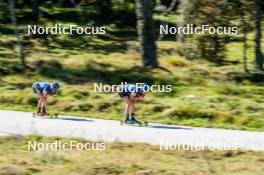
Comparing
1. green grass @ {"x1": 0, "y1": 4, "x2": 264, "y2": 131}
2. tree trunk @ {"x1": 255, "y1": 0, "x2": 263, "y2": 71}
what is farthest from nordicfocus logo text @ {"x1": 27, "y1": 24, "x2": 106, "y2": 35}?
tree trunk @ {"x1": 255, "y1": 0, "x2": 263, "y2": 71}

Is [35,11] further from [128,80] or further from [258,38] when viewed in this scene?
[258,38]

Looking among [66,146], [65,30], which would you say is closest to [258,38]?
[66,146]

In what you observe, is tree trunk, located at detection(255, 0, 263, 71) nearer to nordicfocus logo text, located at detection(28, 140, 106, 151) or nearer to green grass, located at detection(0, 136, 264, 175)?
green grass, located at detection(0, 136, 264, 175)

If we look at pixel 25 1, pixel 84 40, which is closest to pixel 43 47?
pixel 84 40

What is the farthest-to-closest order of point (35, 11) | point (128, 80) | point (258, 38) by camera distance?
point (35, 11)
point (258, 38)
point (128, 80)

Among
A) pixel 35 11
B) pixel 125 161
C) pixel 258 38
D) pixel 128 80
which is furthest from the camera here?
pixel 35 11

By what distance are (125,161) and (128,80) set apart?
9283 millimetres

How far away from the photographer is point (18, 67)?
23484mm

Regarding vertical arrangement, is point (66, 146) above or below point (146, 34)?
below

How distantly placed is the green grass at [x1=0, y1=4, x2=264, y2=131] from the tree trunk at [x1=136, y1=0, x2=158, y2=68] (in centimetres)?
54

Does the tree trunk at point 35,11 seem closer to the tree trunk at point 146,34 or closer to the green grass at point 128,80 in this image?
the green grass at point 128,80

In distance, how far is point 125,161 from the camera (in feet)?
42.7

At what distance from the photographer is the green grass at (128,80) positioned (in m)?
18.2

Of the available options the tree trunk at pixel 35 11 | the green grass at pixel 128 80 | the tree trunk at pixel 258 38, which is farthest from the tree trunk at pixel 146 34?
the tree trunk at pixel 35 11
